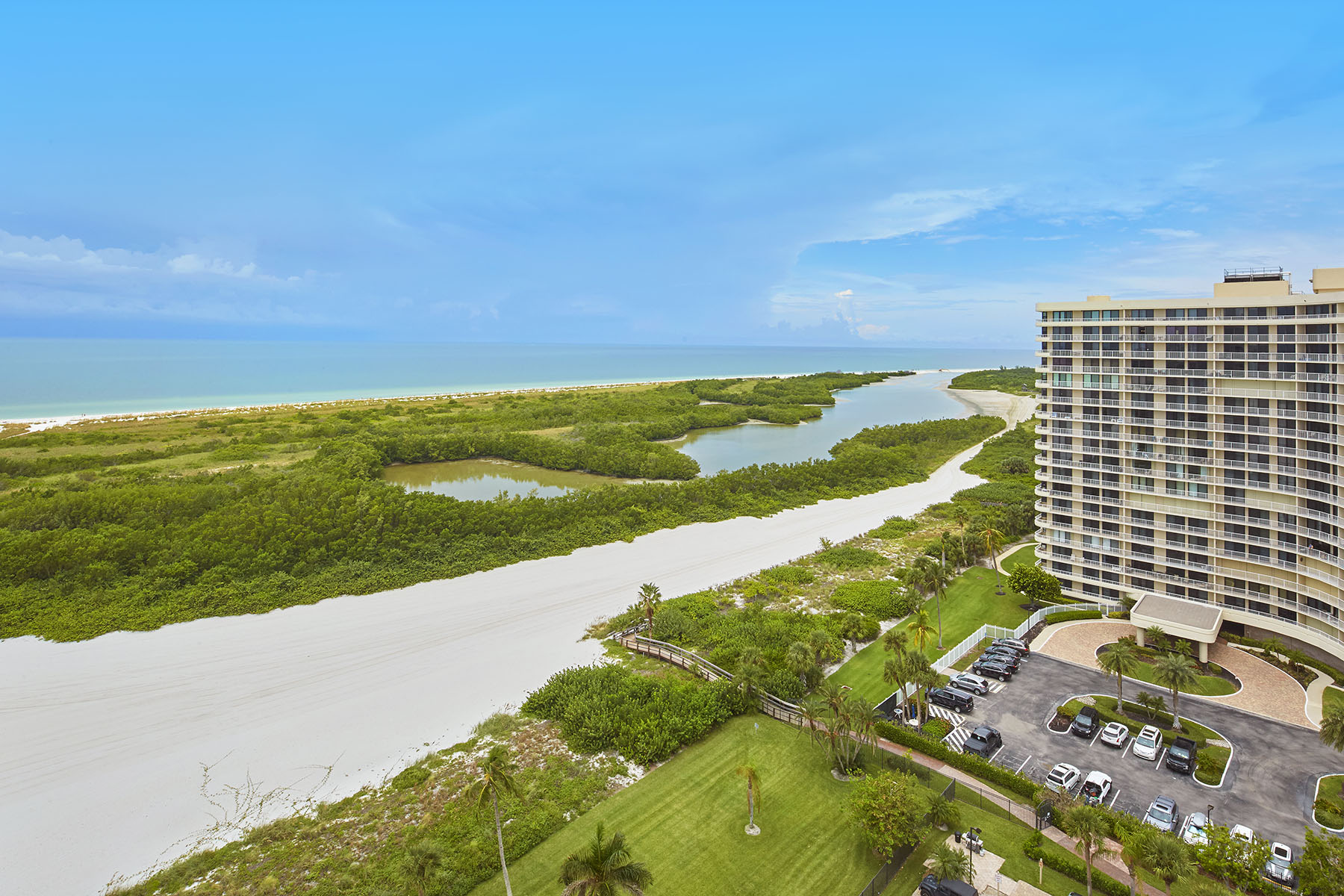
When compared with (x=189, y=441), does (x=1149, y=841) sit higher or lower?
lower

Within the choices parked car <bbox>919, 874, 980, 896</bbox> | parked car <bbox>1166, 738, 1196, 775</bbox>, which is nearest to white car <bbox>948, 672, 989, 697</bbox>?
parked car <bbox>1166, 738, 1196, 775</bbox>

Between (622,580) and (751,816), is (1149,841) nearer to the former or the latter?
(751,816)

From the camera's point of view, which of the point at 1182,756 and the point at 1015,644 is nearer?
the point at 1182,756

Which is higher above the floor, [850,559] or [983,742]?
[850,559]

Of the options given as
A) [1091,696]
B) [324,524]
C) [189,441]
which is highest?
[189,441]

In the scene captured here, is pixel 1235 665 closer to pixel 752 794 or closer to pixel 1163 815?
pixel 1163 815

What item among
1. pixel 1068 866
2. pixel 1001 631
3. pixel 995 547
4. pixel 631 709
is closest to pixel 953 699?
pixel 1001 631

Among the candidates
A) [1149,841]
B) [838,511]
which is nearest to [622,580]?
[838,511]

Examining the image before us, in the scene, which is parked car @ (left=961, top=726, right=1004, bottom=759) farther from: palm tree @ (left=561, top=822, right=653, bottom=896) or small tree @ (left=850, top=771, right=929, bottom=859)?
palm tree @ (left=561, top=822, right=653, bottom=896)
